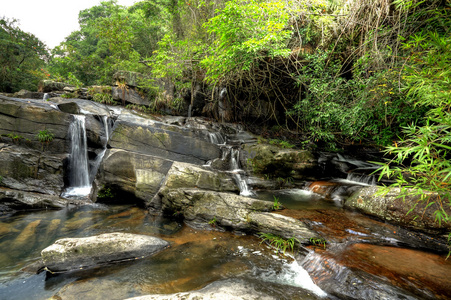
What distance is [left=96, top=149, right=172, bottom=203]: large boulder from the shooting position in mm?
6039

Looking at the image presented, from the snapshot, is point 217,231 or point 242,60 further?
point 242,60

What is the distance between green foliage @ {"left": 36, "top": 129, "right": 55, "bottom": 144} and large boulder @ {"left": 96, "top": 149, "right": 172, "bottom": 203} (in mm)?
2601

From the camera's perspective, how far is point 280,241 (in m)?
3.74

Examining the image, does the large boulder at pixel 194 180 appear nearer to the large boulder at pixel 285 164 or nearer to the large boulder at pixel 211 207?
the large boulder at pixel 211 207

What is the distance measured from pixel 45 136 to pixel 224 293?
8246 millimetres

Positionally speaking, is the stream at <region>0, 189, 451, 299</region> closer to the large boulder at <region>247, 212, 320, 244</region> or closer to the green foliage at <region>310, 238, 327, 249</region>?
the green foliage at <region>310, 238, 327, 249</region>

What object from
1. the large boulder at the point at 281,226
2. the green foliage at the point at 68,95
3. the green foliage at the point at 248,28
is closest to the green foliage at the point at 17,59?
the green foliage at the point at 68,95

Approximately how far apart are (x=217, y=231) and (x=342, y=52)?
Result: 7921 millimetres

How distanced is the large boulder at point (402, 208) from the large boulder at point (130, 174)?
5.67m

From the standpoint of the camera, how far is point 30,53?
1608cm

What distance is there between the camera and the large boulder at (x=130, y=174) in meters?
6.04

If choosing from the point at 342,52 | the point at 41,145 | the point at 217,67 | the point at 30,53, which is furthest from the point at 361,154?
the point at 30,53

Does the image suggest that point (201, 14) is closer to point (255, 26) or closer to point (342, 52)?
point (255, 26)

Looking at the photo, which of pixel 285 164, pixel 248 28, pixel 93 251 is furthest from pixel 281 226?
pixel 248 28
